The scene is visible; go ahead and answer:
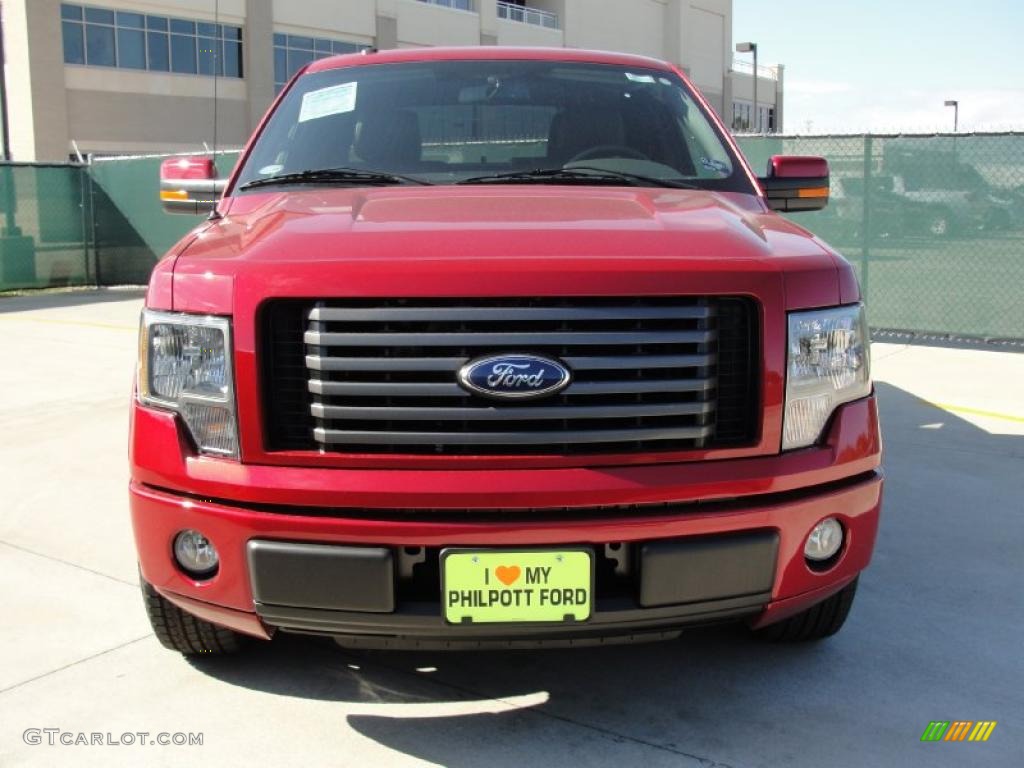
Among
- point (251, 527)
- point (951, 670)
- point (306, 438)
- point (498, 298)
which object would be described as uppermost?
point (498, 298)

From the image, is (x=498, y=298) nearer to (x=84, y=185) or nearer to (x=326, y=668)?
(x=326, y=668)

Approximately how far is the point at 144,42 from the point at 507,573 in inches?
1377

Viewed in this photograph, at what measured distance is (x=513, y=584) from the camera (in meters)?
2.49

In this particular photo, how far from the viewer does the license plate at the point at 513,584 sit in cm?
248

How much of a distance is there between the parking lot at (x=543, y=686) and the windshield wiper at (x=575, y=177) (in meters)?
1.50

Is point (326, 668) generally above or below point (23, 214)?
below

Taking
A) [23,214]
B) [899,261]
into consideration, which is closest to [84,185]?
[23,214]

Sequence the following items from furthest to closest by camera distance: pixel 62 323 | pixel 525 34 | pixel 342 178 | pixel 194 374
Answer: pixel 525 34, pixel 62 323, pixel 342 178, pixel 194 374

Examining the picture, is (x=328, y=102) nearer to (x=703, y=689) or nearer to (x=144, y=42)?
(x=703, y=689)

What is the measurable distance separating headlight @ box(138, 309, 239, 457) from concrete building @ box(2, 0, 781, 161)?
2763 cm

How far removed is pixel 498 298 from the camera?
250 cm

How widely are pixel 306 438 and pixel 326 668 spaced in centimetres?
95

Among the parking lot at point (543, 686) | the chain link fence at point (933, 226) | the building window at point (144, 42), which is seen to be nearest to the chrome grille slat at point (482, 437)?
the parking lot at point (543, 686)

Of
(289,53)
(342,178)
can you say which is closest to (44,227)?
(342,178)
